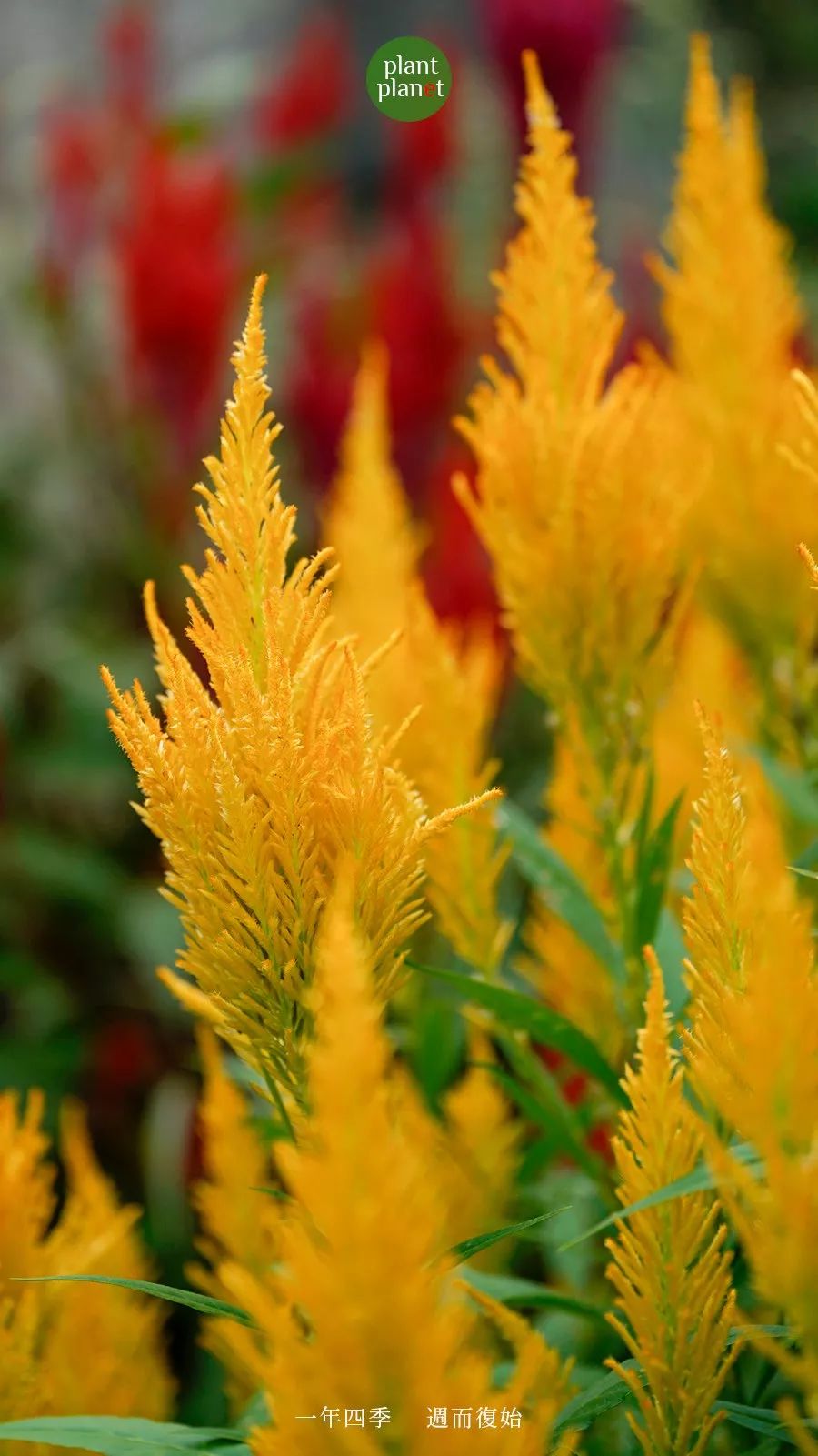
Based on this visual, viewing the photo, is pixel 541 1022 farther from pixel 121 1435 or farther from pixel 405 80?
pixel 405 80

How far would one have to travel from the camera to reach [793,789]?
71 centimetres

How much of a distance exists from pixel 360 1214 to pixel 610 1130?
1.47 ft

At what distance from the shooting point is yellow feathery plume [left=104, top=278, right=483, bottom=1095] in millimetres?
423

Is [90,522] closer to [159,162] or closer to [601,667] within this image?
[159,162]

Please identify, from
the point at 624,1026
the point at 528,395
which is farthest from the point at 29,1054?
the point at 528,395

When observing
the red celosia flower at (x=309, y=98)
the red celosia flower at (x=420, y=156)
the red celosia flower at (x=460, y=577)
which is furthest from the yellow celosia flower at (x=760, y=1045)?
the red celosia flower at (x=309, y=98)

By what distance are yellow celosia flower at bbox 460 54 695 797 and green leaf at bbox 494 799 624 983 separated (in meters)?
0.08

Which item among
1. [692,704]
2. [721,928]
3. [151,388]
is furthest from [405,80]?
[151,388]

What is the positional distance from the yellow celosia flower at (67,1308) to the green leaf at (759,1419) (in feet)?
0.83

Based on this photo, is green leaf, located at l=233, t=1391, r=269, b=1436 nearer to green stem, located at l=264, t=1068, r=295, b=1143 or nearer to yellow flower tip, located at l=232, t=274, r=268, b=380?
green stem, located at l=264, t=1068, r=295, b=1143

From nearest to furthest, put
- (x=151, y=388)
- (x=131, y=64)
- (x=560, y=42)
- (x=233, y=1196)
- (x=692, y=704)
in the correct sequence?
(x=233, y=1196) < (x=692, y=704) < (x=560, y=42) < (x=151, y=388) < (x=131, y=64)

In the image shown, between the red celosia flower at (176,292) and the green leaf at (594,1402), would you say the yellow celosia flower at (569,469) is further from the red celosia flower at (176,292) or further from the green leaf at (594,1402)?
the red celosia flower at (176,292)

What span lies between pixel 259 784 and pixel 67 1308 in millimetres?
320

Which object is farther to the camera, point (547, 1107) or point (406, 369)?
point (406, 369)
